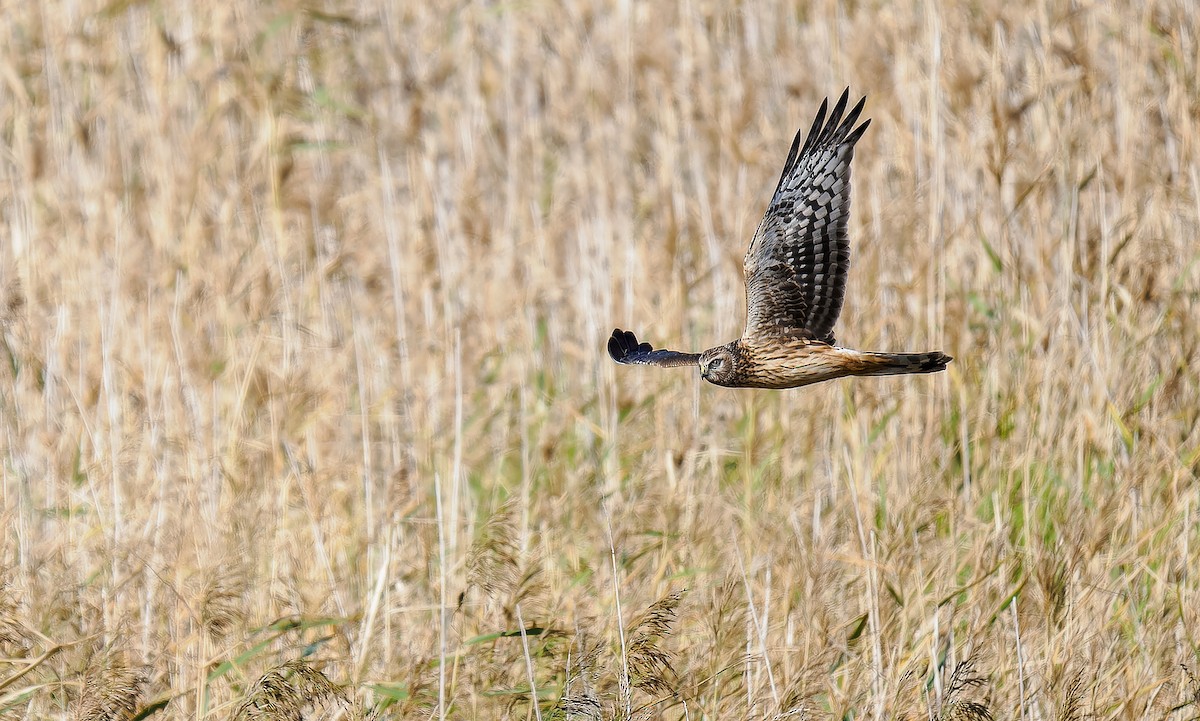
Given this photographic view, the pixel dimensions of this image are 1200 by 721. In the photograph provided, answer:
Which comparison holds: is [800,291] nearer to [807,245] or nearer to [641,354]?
[807,245]

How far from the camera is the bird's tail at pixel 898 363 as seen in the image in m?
2.41

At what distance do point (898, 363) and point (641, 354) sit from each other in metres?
0.63

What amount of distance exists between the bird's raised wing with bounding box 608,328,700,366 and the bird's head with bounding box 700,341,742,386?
7cm

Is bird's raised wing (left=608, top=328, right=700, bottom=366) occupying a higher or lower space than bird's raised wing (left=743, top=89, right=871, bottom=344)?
lower

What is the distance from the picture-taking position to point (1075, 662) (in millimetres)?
2844

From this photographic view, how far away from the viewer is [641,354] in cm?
295

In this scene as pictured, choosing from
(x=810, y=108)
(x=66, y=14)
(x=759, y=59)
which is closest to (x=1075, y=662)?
(x=810, y=108)

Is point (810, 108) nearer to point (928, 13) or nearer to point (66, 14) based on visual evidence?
point (928, 13)

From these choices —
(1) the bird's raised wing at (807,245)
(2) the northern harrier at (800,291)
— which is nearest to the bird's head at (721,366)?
(2) the northern harrier at (800,291)

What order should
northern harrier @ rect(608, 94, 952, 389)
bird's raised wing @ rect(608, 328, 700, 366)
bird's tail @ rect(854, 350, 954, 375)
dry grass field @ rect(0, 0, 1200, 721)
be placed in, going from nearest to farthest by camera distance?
bird's tail @ rect(854, 350, 954, 375)
northern harrier @ rect(608, 94, 952, 389)
bird's raised wing @ rect(608, 328, 700, 366)
dry grass field @ rect(0, 0, 1200, 721)

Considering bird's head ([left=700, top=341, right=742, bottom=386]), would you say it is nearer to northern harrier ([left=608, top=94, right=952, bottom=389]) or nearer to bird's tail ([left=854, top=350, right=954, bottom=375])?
northern harrier ([left=608, top=94, right=952, bottom=389])

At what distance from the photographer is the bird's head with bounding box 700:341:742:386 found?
254cm

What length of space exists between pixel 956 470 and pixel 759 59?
198cm

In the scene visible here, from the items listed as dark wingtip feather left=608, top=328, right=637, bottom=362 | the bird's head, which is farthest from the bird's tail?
dark wingtip feather left=608, top=328, right=637, bottom=362
